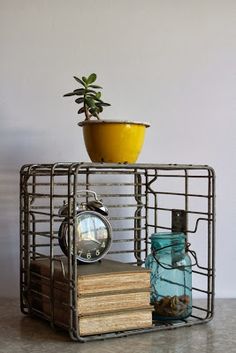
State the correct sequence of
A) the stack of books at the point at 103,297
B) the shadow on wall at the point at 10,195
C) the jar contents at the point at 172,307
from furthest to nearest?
the shadow on wall at the point at 10,195 → the jar contents at the point at 172,307 → the stack of books at the point at 103,297

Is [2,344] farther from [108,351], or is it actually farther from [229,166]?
[229,166]

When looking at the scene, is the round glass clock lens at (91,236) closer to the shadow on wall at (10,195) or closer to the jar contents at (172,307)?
the jar contents at (172,307)

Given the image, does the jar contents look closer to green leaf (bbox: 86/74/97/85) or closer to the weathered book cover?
the weathered book cover

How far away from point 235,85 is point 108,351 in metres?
0.76

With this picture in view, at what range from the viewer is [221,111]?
1.41 meters

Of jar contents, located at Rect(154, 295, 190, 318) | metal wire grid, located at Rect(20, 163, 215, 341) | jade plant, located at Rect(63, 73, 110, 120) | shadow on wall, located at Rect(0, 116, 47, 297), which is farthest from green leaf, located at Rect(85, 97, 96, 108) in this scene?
jar contents, located at Rect(154, 295, 190, 318)

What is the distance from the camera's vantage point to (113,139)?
3.47 ft

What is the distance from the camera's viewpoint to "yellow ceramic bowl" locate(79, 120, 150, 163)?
106 centimetres

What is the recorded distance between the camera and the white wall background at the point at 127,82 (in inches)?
52.2

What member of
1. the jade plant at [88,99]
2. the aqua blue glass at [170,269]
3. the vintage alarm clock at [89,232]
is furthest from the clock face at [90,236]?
the jade plant at [88,99]

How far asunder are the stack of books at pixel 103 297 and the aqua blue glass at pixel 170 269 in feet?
0.32

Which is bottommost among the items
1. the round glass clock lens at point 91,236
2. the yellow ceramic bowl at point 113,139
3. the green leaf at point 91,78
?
the round glass clock lens at point 91,236

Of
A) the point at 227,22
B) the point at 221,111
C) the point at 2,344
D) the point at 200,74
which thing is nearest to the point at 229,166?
the point at 221,111

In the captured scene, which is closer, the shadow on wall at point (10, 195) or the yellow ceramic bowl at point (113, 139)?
the yellow ceramic bowl at point (113, 139)
